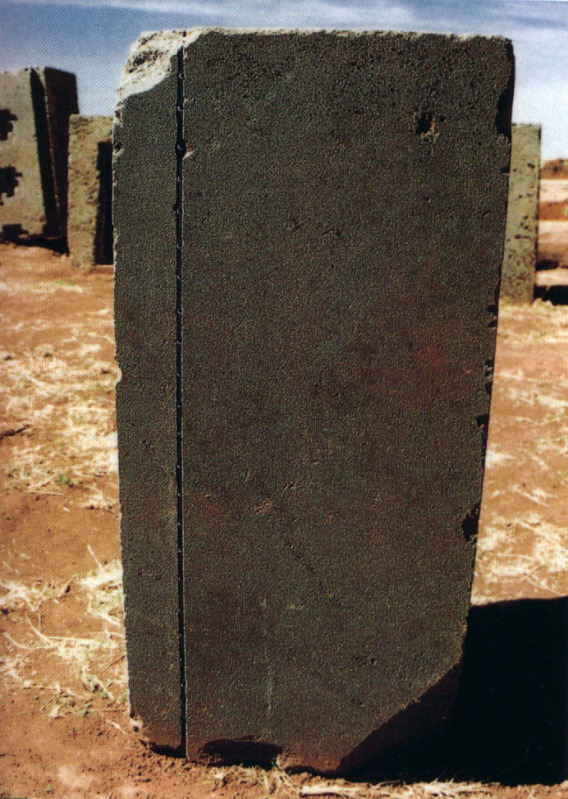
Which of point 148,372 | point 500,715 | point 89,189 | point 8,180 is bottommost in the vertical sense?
point 500,715

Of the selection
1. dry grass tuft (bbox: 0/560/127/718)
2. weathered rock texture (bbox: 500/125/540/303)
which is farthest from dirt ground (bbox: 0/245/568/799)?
weathered rock texture (bbox: 500/125/540/303)

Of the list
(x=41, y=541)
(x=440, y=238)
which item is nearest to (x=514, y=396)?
(x=41, y=541)

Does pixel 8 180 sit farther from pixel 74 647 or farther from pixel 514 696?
pixel 514 696

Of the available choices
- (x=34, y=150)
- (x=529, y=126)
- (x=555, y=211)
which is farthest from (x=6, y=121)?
(x=555, y=211)

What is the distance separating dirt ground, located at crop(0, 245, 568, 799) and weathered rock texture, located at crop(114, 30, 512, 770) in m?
0.23

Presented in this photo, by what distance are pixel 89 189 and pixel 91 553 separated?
21.3 ft

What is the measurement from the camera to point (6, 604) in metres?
3.02

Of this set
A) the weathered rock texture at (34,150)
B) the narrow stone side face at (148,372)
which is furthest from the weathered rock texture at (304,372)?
the weathered rock texture at (34,150)

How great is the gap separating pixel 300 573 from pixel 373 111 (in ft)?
3.98

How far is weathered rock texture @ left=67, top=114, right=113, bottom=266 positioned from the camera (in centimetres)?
855

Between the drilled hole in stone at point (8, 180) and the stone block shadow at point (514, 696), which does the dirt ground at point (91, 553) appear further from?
the drilled hole in stone at point (8, 180)

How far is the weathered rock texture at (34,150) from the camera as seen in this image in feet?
29.9

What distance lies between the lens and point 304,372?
1.81 m

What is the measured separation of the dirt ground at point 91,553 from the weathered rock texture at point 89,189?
223 centimetres
